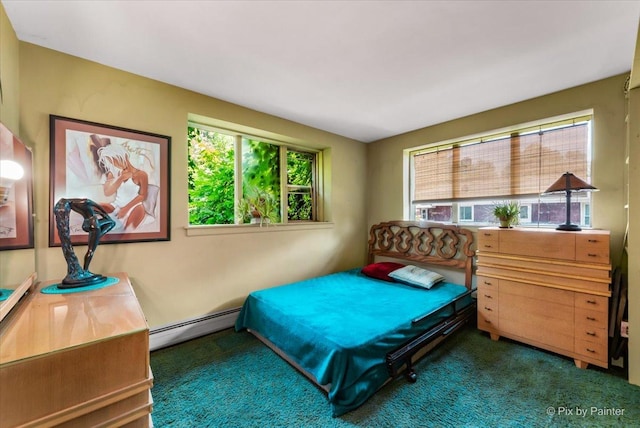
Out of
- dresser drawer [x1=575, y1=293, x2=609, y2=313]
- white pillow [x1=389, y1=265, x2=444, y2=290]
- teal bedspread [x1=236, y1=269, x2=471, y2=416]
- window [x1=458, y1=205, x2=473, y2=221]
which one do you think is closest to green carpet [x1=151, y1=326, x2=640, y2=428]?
teal bedspread [x1=236, y1=269, x2=471, y2=416]

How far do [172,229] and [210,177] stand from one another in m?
0.79

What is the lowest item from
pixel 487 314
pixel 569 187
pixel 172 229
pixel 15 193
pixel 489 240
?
pixel 487 314

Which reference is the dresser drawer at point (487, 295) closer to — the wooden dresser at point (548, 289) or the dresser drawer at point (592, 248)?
the wooden dresser at point (548, 289)

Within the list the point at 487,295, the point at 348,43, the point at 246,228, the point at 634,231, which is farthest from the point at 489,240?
the point at 246,228

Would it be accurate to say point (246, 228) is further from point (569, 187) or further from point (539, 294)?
point (569, 187)

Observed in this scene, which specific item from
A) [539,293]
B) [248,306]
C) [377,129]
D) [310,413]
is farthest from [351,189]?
[310,413]

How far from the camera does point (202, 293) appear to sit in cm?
257

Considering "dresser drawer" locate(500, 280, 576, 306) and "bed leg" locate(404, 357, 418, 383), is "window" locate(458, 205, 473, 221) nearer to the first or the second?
"dresser drawer" locate(500, 280, 576, 306)

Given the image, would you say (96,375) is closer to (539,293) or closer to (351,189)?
(539,293)

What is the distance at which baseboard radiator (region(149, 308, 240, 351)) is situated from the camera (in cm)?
231

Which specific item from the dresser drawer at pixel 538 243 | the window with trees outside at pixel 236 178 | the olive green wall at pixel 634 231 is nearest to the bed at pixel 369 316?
the dresser drawer at pixel 538 243

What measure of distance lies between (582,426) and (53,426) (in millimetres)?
2451

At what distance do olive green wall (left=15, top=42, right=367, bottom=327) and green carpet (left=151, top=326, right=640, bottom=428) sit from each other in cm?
60

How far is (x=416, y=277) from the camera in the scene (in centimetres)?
303
